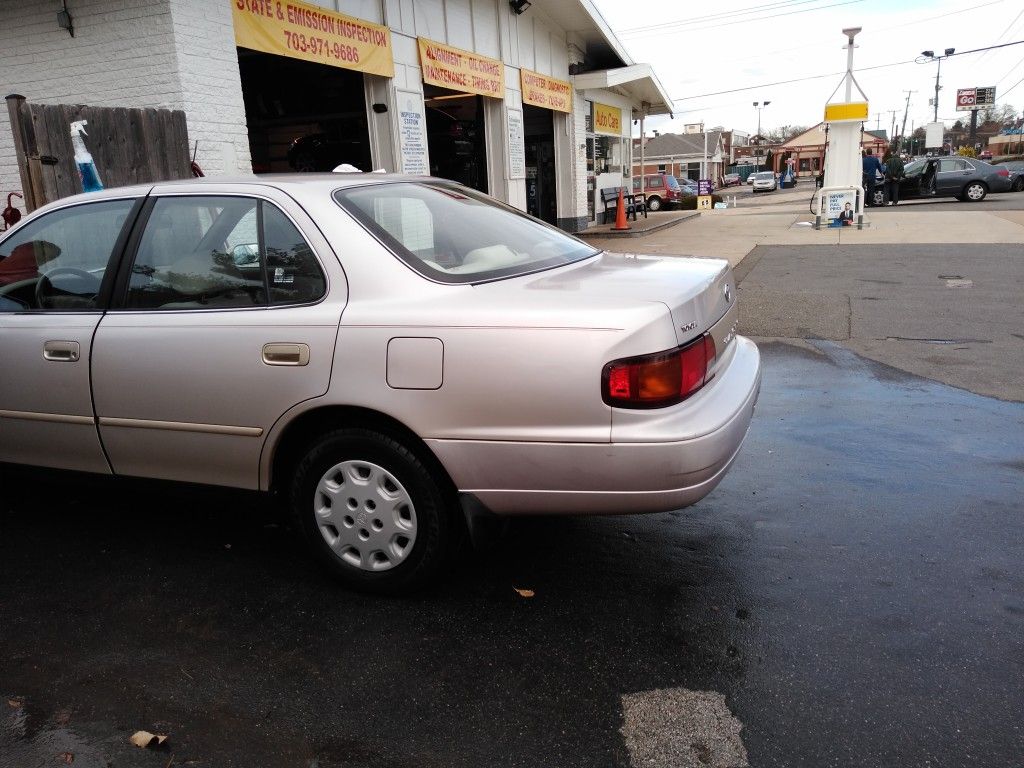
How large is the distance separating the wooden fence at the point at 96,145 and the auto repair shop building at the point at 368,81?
34 cm


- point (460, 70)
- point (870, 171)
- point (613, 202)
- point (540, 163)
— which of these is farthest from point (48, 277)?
point (870, 171)

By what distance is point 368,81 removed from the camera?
37.0ft

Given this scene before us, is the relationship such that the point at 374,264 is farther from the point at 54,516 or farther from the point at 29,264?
the point at 54,516

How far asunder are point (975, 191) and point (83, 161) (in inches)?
1140

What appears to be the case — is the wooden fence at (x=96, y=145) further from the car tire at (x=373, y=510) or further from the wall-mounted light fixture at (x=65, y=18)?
the car tire at (x=373, y=510)

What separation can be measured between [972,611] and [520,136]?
14.4 m

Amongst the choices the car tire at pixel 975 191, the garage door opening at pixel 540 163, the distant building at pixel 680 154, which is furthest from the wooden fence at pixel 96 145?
the distant building at pixel 680 154

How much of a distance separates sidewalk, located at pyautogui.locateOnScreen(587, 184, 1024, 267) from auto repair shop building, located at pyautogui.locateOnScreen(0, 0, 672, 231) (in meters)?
2.79

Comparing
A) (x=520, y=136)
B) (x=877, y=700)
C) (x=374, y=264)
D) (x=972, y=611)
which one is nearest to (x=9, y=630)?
(x=374, y=264)

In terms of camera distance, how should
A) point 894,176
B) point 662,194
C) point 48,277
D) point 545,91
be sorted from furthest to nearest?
1. point 662,194
2. point 894,176
3. point 545,91
4. point 48,277

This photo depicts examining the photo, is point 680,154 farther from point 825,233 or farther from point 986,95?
point 825,233

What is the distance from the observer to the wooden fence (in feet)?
21.5

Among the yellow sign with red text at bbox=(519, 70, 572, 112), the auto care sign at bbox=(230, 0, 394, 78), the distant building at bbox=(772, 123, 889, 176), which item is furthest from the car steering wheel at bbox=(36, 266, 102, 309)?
the distant building at bbox=(772, 123, 889, 176)

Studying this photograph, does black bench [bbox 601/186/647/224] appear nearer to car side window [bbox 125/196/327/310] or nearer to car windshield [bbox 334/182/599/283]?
car windshield [bbox 334/182/599/283]
